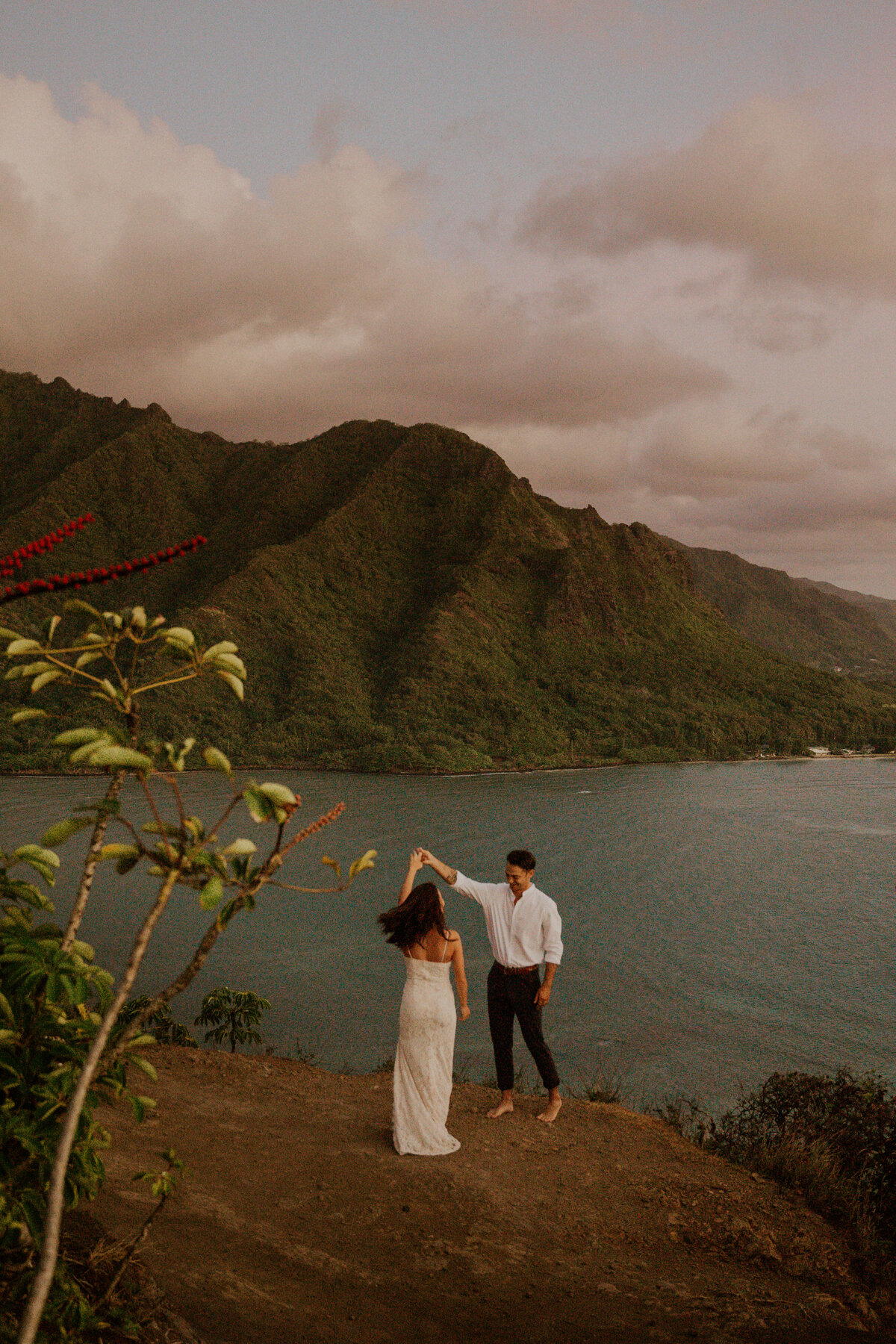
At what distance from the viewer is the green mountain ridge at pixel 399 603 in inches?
3701

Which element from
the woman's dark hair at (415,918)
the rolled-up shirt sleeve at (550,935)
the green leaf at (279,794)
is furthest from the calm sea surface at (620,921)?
the green leaf at (279,794)

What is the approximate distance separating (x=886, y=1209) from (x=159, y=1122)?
520 cm

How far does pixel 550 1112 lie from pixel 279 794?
5.43m

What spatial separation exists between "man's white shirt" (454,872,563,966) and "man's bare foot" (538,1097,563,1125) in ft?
4.29

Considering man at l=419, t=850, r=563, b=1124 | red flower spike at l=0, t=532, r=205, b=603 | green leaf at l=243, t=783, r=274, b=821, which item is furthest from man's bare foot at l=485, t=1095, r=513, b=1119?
red flower spike at l=0, t=532, r=205, b=603

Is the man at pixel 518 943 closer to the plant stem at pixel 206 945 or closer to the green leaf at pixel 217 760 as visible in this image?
the plant stem at pixel 206 945

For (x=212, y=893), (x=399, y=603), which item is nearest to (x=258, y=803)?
(x=212, y=893)

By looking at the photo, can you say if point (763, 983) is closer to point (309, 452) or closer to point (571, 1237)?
point (571, 1237)

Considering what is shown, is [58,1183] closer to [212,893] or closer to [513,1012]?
[212,893]

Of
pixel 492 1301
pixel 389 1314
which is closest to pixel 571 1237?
pixel 492 1301

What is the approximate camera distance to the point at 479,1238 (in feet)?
14.8

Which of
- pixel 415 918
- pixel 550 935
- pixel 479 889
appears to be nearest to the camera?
pixel 415 918

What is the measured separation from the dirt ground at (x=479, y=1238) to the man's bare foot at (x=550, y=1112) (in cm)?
9

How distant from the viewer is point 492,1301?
4000 millimetres
